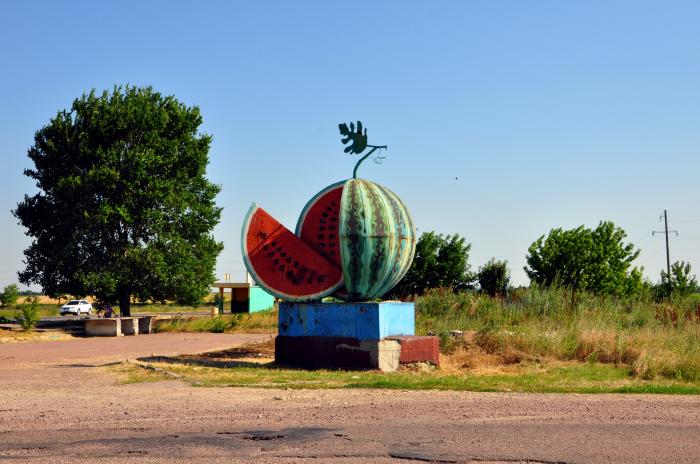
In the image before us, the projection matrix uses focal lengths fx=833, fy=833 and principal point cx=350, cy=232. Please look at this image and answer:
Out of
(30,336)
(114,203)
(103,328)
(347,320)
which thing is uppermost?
(114,203)

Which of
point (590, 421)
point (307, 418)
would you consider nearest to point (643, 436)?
point (590, 421)

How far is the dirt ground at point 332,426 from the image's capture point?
7.92 m

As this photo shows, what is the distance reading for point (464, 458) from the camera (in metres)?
7.73

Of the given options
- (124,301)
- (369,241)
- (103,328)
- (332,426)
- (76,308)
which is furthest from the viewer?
(76,308)

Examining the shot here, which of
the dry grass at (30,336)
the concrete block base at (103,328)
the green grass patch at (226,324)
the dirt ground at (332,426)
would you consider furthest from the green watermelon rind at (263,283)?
the concrete block base at (103,328)

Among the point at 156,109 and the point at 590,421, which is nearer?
the point at 590,421

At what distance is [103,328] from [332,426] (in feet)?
82.8

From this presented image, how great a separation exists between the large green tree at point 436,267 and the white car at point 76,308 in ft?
102

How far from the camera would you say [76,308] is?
65875 mm

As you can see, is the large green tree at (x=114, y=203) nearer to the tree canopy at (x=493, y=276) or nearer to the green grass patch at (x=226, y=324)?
the green grass patch at (x=226, y=324)

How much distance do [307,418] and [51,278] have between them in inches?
1116

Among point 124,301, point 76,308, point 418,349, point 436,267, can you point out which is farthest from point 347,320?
point 76,308

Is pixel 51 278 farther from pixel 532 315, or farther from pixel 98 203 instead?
pixel 532 315

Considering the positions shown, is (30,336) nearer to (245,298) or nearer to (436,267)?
(436,267)
